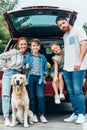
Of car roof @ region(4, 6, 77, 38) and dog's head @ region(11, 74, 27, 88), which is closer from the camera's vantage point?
dog's head @ region(11, 74, 27, 88)

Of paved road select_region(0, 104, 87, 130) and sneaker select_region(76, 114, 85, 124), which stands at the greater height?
sneaker select_region(76, 114, 85, 124)

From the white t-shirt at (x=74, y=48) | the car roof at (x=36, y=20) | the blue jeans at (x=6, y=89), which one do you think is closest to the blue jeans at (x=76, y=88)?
the white t-shirt at (x=74, y=48)

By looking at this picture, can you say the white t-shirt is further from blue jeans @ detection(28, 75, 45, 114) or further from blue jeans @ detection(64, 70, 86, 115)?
blue jeans @ detection(28, 75, 45, 114)

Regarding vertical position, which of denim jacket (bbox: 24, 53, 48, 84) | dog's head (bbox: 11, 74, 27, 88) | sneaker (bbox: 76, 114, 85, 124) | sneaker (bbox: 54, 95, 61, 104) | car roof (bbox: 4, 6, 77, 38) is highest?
car roof (bbox: 4, 6, 77, 38)

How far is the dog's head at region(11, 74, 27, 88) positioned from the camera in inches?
302

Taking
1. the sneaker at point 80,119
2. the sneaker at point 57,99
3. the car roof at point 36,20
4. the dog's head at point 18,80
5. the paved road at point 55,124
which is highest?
the car roof at point 36,20

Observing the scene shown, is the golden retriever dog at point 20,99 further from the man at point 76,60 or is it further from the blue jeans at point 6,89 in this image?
the man at point 76,60

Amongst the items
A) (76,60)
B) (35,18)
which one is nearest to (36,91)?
(76,60)

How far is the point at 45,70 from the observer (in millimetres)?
8117

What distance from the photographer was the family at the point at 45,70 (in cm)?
791

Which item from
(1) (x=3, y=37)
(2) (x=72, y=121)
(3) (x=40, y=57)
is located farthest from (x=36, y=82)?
(1) (x=3, y=37)

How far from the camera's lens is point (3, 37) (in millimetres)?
41062

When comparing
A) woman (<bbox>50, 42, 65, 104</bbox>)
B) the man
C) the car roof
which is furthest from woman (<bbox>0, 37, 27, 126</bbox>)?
the car roof

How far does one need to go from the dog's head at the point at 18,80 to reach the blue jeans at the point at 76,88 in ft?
2.78
